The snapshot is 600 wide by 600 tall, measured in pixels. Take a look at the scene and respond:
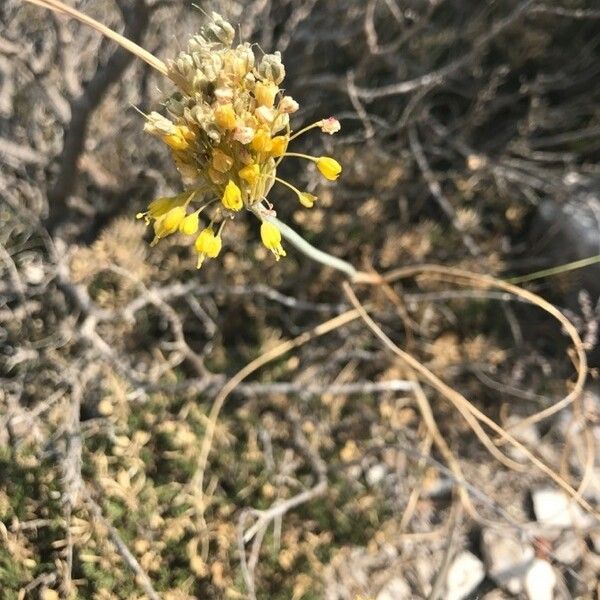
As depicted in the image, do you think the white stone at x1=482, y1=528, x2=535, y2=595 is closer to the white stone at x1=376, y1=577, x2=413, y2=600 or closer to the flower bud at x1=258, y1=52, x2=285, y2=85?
the white stone at x1=376, y1=577, x2=413, y2=600

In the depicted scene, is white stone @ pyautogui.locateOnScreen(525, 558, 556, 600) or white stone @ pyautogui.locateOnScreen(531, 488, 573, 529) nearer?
white stone @ pyautogui.locateOnScreen(525, 558, 556, 600)

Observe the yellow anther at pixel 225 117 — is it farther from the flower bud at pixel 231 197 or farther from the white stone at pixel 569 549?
the white stone at pixel 569 549

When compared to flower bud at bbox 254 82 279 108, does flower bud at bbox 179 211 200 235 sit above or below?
below

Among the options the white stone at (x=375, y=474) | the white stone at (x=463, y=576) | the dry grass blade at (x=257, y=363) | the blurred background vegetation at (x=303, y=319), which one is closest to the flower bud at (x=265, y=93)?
the blurred background vegetation at (x=303, y=319)

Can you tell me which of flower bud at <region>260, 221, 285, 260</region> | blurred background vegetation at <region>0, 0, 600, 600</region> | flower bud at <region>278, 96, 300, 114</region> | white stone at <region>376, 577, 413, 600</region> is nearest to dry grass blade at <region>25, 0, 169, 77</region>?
flower bud at <region>278, 96, 300, 114</region>

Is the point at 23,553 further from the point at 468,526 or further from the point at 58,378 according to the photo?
the point at 468,526

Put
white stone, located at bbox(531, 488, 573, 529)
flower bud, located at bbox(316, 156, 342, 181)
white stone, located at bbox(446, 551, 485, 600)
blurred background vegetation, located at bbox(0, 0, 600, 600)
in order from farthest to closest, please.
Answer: white stone, located at bbox(531, 488, 573, 529), white stone, located at bbox(446, 551, 485, 600), blurred background vegetation, located at bbox(0, 0, 600, 600), flower bud, located at bbox(316, 156, 342, 181)

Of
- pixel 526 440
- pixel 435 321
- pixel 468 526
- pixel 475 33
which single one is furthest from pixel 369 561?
pixel 475 33
